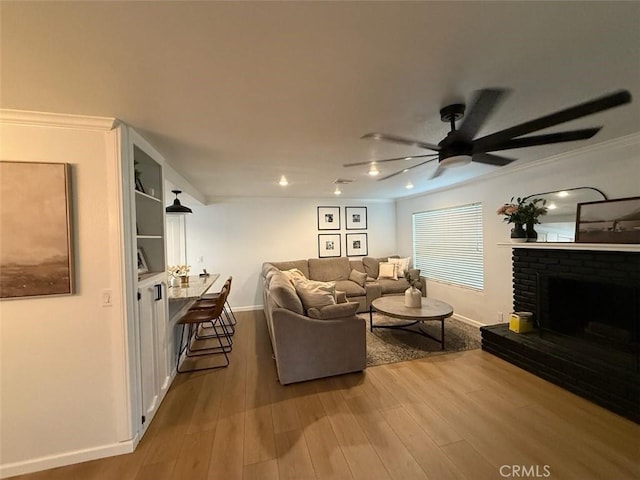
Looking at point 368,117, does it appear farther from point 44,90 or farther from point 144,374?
point 144,374

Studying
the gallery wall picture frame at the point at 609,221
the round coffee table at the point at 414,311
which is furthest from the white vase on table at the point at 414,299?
the gallery wall picture frame at the point at 609,221

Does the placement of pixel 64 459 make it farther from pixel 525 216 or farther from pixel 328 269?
pixel 525 216

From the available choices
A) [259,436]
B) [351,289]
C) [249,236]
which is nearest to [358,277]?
[351,289]

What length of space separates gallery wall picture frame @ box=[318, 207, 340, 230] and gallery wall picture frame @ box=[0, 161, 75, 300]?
14.4ft

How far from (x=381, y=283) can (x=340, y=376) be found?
2.61m

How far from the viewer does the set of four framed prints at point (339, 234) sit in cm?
580

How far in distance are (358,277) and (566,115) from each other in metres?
4.16

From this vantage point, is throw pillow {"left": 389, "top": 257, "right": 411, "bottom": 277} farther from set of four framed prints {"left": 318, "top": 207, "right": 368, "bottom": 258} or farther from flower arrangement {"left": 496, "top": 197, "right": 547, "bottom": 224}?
flower arrangement {"left": 496, "top": 197, "right": 547, "bottom": 224}

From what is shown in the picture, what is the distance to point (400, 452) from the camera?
176cm

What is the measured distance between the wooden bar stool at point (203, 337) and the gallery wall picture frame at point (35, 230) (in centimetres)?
141

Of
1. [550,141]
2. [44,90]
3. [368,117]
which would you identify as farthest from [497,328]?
[44,90]

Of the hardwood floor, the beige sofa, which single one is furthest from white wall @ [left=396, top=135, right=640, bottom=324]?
the beige sofa

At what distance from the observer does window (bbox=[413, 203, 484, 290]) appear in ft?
13.8

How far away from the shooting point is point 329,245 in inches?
231
